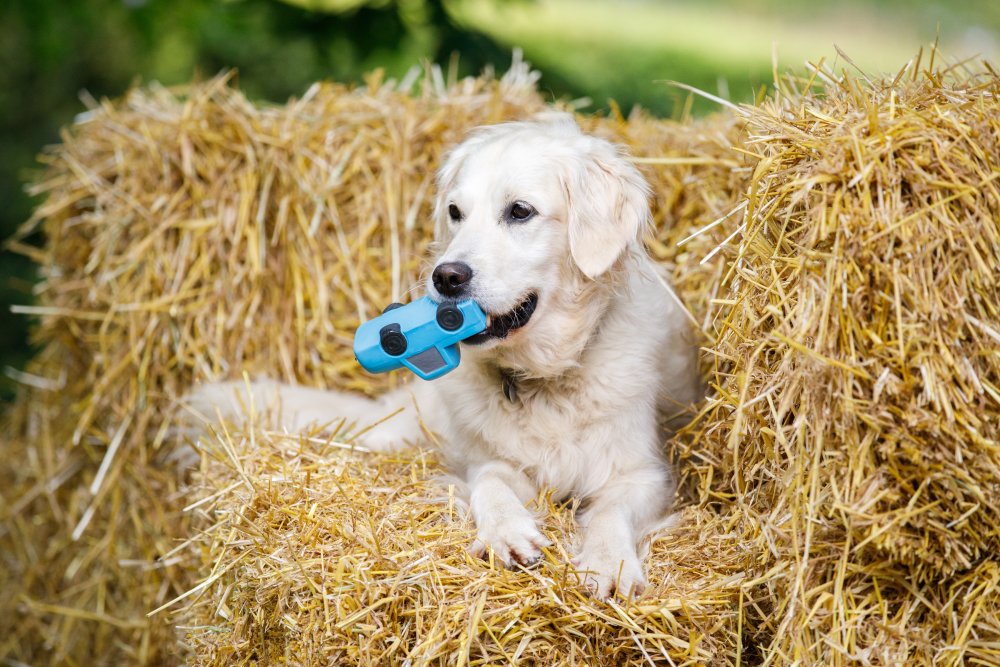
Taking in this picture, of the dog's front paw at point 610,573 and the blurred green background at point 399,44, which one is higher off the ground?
the dog's front paw at point 610,573

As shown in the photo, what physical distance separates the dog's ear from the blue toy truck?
39 cm

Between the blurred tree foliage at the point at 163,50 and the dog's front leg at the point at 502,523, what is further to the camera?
the blurred tree foliage at the point at 163,50

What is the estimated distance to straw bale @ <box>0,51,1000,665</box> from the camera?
191 centimetres

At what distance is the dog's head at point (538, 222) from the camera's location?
246 cm

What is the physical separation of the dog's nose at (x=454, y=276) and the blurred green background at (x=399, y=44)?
1.88 metres

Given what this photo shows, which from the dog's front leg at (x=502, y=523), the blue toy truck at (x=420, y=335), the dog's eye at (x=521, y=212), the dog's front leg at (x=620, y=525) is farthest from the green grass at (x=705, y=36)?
the dog's front leg at (x=502, y=523)

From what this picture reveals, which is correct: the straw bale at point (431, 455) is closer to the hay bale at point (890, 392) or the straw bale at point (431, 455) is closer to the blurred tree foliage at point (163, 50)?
the hay bale at point (890, 392)

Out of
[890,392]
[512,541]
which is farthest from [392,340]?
[890,392]

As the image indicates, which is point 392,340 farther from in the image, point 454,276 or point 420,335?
point 454,276

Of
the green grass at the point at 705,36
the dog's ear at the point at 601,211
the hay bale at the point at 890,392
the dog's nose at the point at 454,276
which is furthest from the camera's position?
the green grass at the point at 705,36

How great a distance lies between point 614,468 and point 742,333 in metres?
0.62

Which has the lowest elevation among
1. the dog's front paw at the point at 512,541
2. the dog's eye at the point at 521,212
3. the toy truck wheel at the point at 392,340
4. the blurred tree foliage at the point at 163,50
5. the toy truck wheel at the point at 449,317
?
the blurred tree foliage at the point at 163,50

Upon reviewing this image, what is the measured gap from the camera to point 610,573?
211 centimetres

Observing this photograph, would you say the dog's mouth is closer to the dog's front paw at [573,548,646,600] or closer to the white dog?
the white dog
